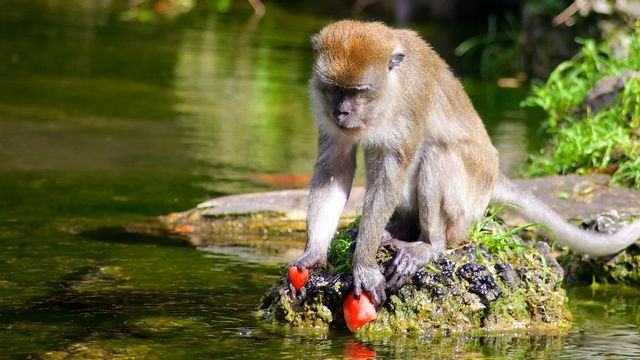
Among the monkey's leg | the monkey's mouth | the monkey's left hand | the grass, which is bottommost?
the monkey's left hand

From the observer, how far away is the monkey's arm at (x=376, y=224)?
701 centimetres

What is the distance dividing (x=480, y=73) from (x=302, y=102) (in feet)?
13.0

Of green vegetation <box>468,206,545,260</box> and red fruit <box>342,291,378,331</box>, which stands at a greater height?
green vegetation <box>468,206,545,260</box>

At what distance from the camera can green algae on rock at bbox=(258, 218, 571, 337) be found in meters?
7.19

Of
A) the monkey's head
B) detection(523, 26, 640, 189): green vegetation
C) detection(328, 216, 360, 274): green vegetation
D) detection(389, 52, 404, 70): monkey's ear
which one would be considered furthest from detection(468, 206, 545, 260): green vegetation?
detection(523, 26, 640, 189): green vegetation

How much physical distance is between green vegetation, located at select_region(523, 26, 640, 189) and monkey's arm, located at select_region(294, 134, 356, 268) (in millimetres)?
3478

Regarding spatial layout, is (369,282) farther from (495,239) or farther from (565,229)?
(565,229)

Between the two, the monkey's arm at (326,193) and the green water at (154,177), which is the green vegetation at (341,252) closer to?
the monkey's arm at (326,193)

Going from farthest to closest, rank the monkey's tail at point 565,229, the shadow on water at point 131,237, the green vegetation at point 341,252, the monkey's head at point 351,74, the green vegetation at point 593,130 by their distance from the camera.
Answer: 1. the green vegetation at point 593,130
2. the shadow on water at point 131,237
3. the monkey's tail at point 565,229
4. the green vegetation at point 341,252
5. the monkey's head at point 351,74

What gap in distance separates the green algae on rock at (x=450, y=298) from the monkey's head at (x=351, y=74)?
98 centimetres

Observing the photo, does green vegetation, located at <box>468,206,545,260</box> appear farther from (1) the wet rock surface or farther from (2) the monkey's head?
(2) the monkey's head

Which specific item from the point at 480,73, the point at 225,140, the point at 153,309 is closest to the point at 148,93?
the point at 225,140

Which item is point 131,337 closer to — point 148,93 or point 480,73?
point 148,93

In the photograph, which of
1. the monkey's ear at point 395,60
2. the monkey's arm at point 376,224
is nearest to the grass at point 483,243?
the monkey's arm at point 376,224
